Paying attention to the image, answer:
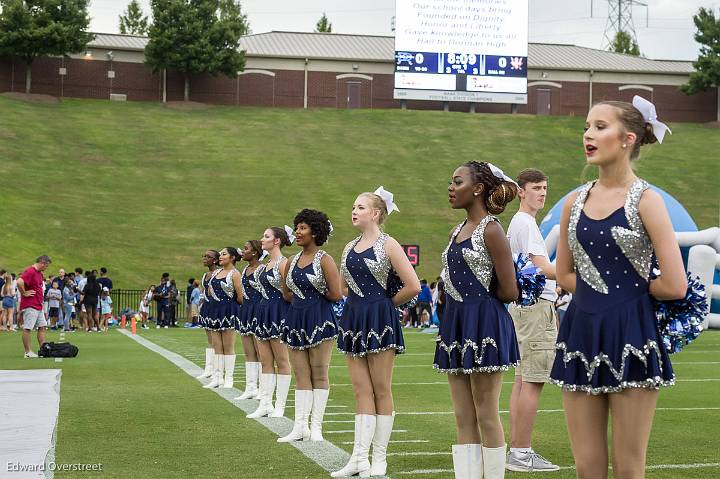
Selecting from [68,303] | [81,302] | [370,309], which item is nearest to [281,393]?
[370,309]

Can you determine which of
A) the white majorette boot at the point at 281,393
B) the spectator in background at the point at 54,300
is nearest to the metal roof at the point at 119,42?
the spectator in background at the point at 54,300

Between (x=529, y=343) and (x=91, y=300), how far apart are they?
2553 cm

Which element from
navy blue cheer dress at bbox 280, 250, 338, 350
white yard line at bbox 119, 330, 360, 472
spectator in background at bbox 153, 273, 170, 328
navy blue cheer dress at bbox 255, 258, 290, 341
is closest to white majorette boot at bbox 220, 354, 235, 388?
white yard line at bbox 119, 330, 360, 472

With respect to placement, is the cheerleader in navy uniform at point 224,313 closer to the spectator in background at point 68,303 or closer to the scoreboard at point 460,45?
the spectator in background at point 68,303

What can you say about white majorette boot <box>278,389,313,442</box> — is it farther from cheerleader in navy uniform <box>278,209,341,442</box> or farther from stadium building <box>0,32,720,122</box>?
stadium building <box>0,32,720,122</box>

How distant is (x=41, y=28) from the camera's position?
6141 centimetres

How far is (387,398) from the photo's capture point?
807cm

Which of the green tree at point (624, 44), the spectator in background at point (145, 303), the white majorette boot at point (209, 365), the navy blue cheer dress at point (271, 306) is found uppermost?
the green tree at point (624, 44)

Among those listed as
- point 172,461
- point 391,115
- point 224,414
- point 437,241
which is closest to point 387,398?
point 172,461

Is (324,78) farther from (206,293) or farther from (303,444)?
(303,444)

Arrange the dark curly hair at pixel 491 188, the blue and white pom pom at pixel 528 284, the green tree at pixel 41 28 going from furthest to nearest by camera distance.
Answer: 1. the green tree at pixel 41 28
2. the blue and white pom pom at pixel 528 284
3. the dark curly hair at pixel 491 188

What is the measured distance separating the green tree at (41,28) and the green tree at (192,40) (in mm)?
4193

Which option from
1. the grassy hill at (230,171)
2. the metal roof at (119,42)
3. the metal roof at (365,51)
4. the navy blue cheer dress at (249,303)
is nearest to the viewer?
the navy blue cheer dress at (249,303)

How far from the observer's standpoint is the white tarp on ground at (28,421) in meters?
7.93
